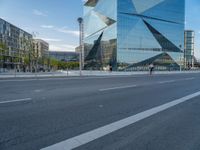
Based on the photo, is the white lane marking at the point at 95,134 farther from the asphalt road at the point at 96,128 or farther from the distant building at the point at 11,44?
the distant building at the point at 11,44

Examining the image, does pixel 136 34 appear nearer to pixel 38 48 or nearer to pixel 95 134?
pixel 38 48

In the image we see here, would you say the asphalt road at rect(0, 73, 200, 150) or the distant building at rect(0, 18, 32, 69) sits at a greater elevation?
the distant building at rect(0, 18, 32, 69)

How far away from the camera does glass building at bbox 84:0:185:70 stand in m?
77.7

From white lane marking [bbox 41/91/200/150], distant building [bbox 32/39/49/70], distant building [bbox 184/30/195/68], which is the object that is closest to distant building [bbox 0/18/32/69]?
distant building [bbox 32/39/49/70]

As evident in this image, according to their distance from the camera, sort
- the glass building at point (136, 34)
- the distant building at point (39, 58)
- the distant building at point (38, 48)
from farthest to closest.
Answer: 1. the glass building at point (136, 34)
2. the distant building at point (38, 48)
3. the distant building at point (39, 58)

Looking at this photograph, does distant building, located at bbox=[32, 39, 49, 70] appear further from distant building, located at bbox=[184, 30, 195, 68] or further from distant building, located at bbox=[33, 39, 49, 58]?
distant building, located at bbox=[184, 30, 195, 68]

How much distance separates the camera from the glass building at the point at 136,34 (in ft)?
255

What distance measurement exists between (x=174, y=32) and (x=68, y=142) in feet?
319

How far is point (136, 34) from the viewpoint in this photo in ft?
269

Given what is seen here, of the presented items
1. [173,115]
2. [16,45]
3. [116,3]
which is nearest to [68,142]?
[173,115]

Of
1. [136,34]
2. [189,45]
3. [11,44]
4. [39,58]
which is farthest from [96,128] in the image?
[189,45]

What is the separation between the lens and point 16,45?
405ft

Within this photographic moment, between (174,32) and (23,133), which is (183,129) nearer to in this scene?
(23,133)

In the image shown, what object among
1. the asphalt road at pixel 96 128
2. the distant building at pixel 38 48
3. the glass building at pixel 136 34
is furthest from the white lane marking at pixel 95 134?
the glass building at pixel 136 34
